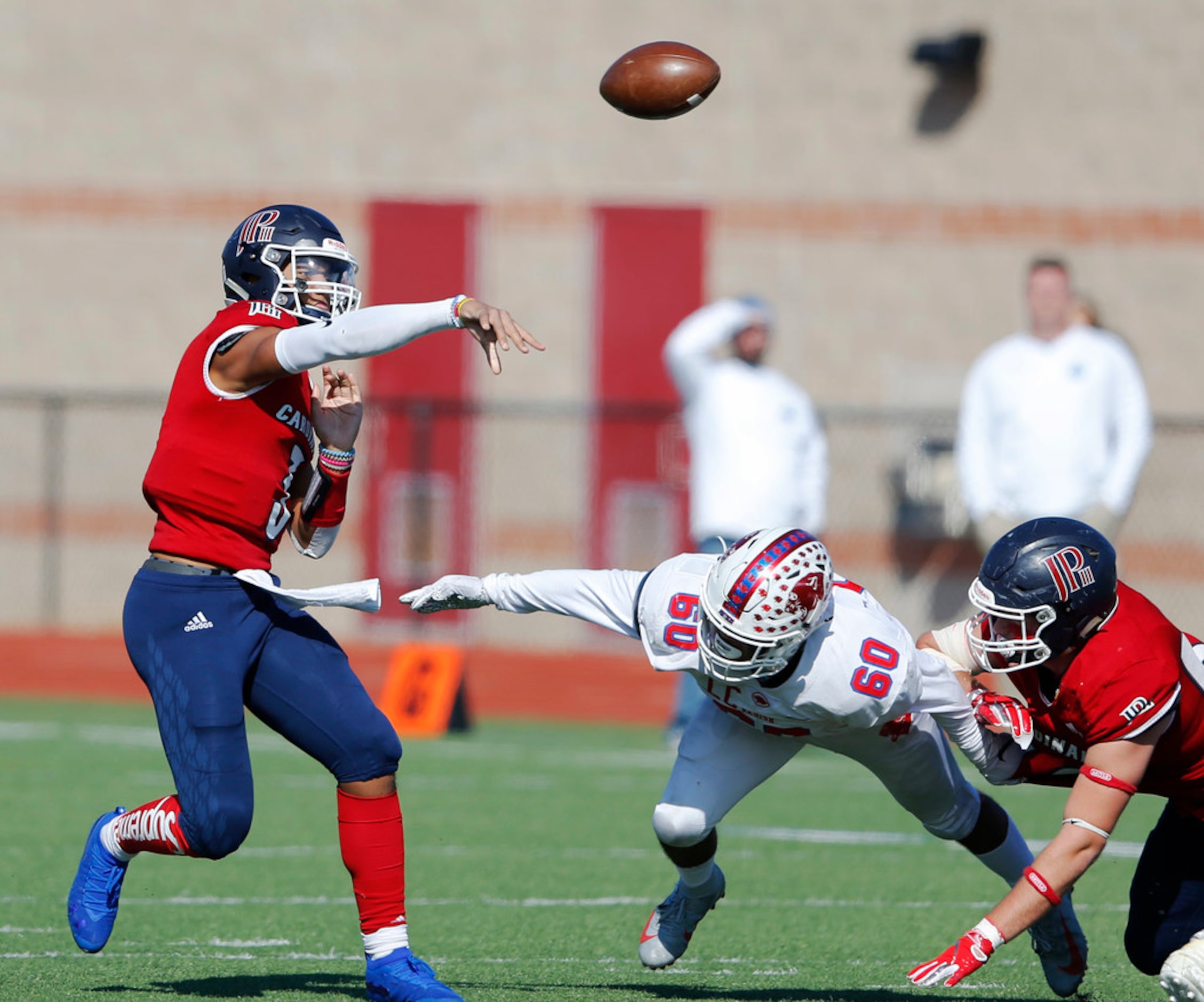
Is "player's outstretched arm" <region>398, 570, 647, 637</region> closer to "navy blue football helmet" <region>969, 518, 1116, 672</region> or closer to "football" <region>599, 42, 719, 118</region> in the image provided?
"navy blue football helmet" <region>969, 518, 1116, 672</region>

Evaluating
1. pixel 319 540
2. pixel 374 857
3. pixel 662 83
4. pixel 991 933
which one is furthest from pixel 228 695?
pixel 662 83

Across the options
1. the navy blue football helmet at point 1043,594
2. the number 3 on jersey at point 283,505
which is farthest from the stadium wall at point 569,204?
the navy blue football helmet at point 1043,594

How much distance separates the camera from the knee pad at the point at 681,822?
5137mm

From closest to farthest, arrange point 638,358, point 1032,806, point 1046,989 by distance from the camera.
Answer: point 1046,989 → point 1032,806 → point 638,358

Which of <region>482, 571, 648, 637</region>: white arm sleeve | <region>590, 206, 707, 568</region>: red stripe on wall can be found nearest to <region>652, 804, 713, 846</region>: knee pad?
<region>482, 571, 648, 637</region>: white arm sleeve

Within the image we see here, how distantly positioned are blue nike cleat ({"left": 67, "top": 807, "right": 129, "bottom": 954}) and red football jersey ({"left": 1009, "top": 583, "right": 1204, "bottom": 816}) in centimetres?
243

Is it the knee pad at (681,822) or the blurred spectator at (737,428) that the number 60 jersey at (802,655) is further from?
the blurred spectator at (737,428)

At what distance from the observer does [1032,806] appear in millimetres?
8773

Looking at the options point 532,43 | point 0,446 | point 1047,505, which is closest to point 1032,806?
point 1047,505

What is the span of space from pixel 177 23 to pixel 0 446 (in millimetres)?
3721

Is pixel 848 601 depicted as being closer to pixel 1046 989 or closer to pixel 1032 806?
pixel 1046 989

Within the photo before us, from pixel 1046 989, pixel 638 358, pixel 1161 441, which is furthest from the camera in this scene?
pixel 638 358

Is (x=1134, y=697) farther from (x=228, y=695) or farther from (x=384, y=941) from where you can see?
(x=228, y=695)

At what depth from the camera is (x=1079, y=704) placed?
4.66 metres
